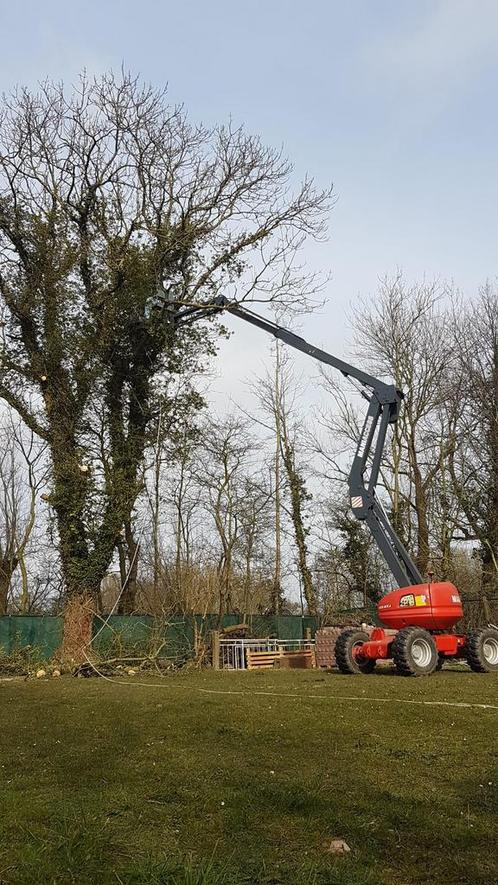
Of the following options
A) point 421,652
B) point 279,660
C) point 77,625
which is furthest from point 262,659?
point 421,652

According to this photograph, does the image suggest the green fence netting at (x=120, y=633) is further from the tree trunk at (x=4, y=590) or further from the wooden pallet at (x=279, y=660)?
the tree trunk at (x=4, y=590)

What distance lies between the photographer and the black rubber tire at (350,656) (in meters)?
13.4

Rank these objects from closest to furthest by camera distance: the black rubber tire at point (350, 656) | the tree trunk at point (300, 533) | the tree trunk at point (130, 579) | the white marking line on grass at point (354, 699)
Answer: the white marking line on grass at point (354, 699)
the black rubber tire at point (350, 656)
the tree trunk at point (130, 579)
the tree trunk at point (300, 533)

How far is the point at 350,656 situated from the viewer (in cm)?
1345

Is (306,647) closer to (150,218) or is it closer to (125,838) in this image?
(150,218)

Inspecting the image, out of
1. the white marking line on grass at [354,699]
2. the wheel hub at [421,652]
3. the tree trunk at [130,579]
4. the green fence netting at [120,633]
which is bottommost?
the white marking line on grass at [354,699]

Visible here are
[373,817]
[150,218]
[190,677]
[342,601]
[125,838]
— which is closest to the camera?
[125,838]

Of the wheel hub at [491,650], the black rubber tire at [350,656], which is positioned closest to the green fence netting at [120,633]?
the black rubber tire at [350,656]

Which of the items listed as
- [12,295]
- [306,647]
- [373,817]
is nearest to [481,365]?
[306,647]

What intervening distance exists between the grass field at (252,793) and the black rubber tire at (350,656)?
4.46 meters

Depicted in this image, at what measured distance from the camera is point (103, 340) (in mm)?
20469

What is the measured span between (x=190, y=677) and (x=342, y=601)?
1547cm

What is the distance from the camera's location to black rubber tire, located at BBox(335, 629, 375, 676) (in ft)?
44.0

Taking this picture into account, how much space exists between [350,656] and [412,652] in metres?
1.48
